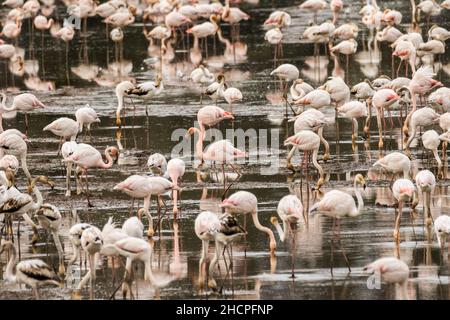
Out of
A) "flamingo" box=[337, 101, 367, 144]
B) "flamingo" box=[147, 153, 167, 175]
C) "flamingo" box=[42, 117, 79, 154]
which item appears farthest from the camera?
"flamingo" box=[337, 101, 367, 144]

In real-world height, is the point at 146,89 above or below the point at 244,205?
above

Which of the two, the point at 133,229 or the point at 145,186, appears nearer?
the point at 133,229

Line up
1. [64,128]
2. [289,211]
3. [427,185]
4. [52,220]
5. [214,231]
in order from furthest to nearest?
[64,128] → [427,185] → [52,220] → [289,211] → [214,231]

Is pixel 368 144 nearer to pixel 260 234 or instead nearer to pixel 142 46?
pixel 260 234

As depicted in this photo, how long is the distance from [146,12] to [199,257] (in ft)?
63.3

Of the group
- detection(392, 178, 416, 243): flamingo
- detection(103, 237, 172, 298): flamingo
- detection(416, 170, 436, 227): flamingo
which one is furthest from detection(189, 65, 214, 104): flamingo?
detection(103, 237, 172, 298): flamingo

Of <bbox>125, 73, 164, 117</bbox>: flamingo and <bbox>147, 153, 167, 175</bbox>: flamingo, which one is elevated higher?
<bbox>125, 73, 164, 117</bbox>: flamingo

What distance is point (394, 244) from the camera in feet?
45.6

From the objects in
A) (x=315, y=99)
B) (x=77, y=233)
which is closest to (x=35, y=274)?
(x=77, y=233)

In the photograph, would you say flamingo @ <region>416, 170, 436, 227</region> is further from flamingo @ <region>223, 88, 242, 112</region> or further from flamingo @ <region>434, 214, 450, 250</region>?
flamingo @ <region>223, 88, 242, 112</region>

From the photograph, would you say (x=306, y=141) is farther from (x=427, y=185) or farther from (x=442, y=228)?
(x=442, y=228)

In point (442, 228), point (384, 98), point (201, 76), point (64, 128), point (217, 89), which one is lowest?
point (442, 228)

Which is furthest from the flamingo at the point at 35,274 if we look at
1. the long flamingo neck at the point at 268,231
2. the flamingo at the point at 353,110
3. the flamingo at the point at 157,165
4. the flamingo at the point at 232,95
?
the flamingo at the point at 232,95

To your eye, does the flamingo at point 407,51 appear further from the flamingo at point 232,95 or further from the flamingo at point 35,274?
the flamingo at point 35,274
